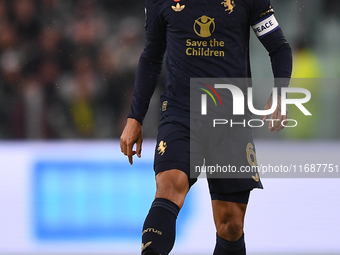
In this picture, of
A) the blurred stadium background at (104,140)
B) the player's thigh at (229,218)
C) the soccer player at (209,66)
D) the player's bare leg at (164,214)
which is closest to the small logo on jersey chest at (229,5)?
the soccer player at (209,66)

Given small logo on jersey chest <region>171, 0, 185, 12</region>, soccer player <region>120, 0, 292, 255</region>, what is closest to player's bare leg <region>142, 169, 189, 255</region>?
soccer player <region>120, 0, 292, 255</region>

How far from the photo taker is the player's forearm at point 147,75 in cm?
296

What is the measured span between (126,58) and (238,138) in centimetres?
309

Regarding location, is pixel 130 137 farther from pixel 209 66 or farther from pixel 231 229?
pixel 231 229

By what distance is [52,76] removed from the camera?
5582 mm

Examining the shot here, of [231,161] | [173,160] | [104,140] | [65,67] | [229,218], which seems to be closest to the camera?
[173,160]

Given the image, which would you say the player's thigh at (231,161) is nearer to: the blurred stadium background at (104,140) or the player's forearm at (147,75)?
the player's forearm at (147,75)

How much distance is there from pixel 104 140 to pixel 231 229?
2314 mm

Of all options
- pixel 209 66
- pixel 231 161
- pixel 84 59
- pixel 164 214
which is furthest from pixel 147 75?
pixel 84 59

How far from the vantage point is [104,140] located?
16.5 feet

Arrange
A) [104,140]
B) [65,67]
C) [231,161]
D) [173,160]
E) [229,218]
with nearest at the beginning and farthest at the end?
[173,160] < [231,161] < [229,218] < [104,140] < [65,67]

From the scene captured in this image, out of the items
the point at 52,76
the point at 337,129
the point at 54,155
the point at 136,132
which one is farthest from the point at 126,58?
the point at 136,132

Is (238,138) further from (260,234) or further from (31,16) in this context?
(31,16)

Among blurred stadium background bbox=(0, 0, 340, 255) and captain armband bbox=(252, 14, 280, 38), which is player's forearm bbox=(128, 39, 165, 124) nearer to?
captain armband bbox=(252, 14, 280, 38)
